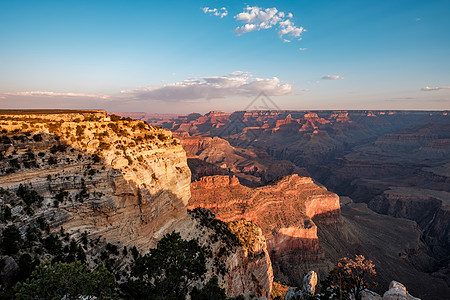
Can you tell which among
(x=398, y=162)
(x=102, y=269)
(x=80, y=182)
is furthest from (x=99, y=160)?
(x=398, y=162)

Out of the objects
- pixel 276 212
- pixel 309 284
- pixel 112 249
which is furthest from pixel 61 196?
pixel 276 212

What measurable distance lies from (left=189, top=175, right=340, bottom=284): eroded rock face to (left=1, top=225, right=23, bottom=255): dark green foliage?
50.2 metres

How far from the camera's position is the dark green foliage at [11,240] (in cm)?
1482

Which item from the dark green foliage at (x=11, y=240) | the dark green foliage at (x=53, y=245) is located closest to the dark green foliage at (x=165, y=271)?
the dark green foliage at (x=53, y=245)

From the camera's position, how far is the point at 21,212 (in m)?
16.5

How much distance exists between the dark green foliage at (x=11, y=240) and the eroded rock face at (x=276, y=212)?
50.2 m

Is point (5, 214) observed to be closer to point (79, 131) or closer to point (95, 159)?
point (95, 159)

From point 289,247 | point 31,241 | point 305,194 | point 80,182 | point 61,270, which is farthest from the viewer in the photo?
point 305,194

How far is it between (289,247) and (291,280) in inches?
338

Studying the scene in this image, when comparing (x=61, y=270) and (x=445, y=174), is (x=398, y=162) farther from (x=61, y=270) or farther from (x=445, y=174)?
(x=61, y=270)

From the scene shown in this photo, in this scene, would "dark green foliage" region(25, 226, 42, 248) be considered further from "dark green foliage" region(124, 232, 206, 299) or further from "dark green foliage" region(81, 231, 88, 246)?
"dark green foliage" region(124, 232, 206, 299)

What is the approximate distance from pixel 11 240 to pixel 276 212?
207ft

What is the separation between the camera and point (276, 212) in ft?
228

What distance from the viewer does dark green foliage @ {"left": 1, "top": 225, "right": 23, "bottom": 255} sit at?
14.8 m
